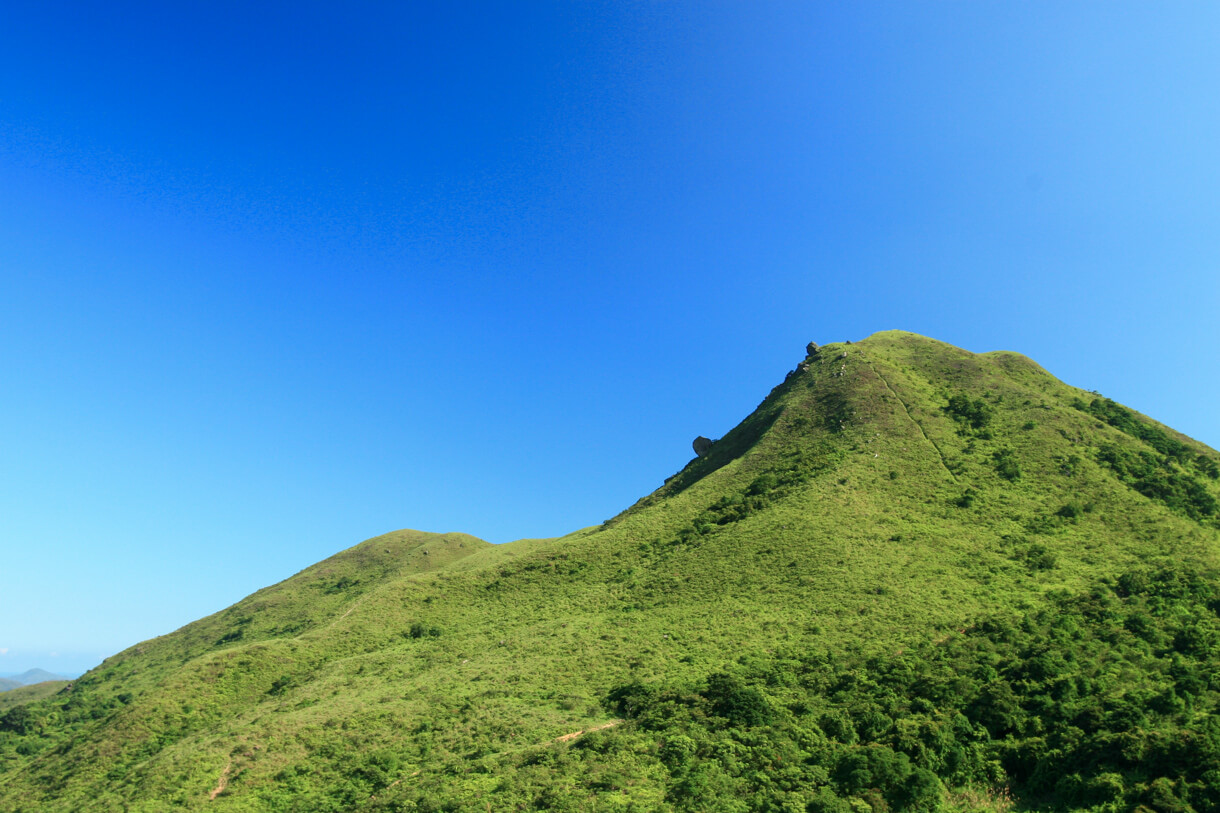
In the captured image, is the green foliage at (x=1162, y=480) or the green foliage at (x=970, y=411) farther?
the green foliage at (x=970, y=411)

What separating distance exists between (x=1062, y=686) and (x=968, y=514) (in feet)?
112

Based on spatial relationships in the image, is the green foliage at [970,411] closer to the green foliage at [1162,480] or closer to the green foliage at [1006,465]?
the green foliage at [1006,465]

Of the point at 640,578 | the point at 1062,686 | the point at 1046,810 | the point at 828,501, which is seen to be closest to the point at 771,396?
the point at 828,501

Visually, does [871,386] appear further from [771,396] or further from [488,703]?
[488,703]

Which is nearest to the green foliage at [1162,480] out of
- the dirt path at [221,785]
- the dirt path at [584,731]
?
the dirt path at [584,731]

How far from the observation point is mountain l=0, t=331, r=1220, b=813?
32.4 metres

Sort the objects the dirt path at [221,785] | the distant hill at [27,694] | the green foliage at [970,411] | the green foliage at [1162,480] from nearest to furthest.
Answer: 1. the dirt path at [221,785]
2. the green foliage at [1162,480]
3. the green foliage at [970,411]
4. the distant hill at [27,694]

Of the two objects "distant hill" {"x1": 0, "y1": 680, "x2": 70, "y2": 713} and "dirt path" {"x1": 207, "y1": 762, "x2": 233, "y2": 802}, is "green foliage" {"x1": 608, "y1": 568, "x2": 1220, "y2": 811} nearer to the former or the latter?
"dirt path" {"x1": 207, "y1": 762, "x2": 233, "y2": 802}

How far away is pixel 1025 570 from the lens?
2217 inches

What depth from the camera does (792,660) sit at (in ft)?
147

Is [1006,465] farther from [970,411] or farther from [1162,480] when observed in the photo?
[970,411]

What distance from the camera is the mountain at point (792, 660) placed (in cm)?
3238

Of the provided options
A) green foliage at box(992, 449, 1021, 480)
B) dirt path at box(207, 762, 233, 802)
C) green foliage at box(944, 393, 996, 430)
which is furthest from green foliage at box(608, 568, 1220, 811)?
green foliage at box(944, 393, 996, 430)

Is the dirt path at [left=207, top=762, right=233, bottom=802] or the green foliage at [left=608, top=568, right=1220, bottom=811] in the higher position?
the green foliage at [left=608, top=568, right=1220, bottom=811]
